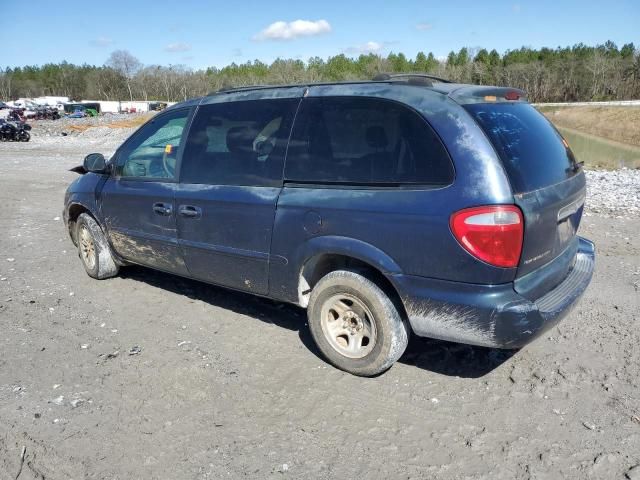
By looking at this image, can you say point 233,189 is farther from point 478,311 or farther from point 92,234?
point 92,234

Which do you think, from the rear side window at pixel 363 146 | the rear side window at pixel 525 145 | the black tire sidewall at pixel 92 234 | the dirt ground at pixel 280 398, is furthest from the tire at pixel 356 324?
the black tire sidewall at pixel 92 234

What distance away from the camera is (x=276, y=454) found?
2.89m

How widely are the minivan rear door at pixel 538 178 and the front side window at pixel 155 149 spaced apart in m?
2.61

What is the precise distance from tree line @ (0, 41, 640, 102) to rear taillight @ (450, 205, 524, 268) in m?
70.2

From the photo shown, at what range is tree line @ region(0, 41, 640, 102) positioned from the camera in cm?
8744

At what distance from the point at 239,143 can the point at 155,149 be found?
119cm

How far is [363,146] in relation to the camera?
134 inches

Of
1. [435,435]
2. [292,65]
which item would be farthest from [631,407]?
[292,65]

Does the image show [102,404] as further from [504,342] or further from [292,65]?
[292,65]

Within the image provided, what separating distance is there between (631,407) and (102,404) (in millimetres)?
3327

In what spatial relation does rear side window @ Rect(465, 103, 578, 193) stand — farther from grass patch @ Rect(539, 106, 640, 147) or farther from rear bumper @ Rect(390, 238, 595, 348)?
grass patch @ Rect(539, 106, 640, 147)

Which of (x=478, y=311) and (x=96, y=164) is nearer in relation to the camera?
(x=478, y=311)

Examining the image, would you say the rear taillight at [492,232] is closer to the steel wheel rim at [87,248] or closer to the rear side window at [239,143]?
the rear side window at [239,143]

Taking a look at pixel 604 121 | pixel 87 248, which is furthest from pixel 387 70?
pixel 87 248
